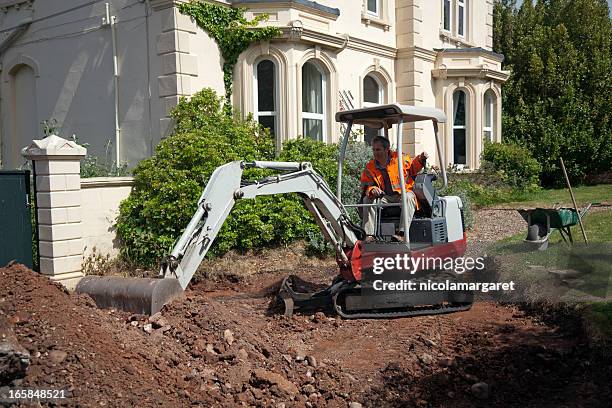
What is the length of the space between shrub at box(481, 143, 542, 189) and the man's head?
Answer: 1178cm

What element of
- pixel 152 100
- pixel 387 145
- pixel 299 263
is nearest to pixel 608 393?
pixel 387 145

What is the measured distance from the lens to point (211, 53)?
1280 centimetres

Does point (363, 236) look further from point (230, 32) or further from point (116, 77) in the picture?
point (116, 77)

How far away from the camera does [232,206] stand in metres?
6.68

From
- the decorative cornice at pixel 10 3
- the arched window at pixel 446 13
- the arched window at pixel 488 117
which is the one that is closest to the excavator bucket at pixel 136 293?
the decorative cornice at pixel 10 3

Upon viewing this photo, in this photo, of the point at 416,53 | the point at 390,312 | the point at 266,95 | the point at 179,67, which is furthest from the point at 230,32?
the point at 390,312

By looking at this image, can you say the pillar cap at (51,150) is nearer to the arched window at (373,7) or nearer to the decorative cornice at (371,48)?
the decorative cornice at (371,48)

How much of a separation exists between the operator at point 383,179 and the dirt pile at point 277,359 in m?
1.33

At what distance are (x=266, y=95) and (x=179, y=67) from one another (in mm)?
2240

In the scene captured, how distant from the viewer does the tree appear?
854 inches

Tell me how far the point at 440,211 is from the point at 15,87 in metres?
11.9

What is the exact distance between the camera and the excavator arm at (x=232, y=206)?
6219 mm

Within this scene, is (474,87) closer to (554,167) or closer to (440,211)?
(554,167)

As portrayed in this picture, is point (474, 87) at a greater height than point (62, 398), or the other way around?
point (474, 87)
